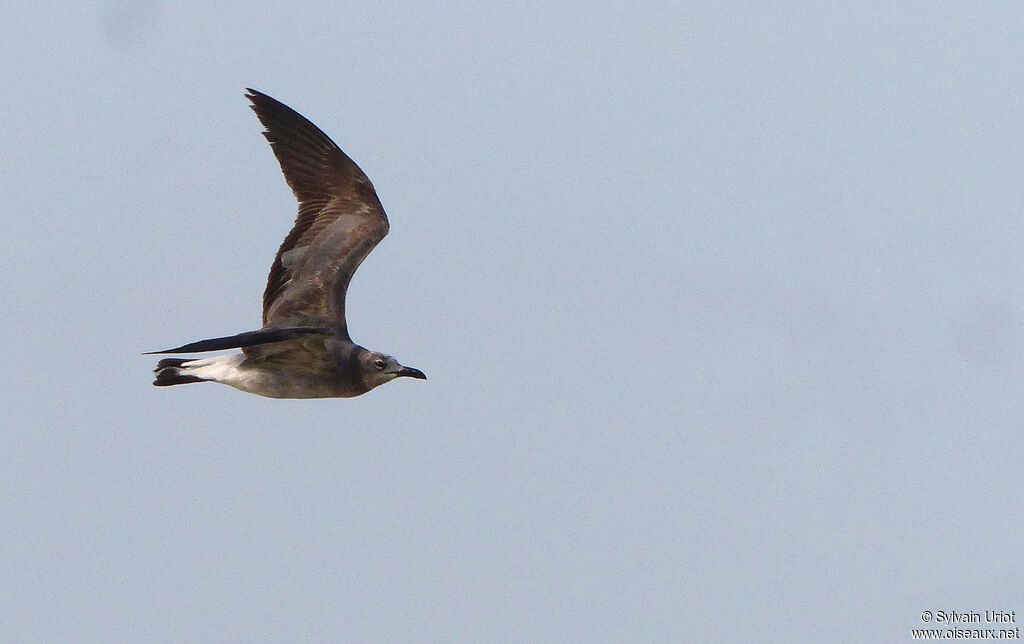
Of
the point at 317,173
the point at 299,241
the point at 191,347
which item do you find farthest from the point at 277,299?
the point at 191,347

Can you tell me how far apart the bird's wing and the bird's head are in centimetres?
94

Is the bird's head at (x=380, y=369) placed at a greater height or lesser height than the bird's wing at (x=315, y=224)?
lesser

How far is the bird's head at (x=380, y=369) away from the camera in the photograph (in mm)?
13750

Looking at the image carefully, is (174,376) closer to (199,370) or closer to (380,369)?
(199,370)

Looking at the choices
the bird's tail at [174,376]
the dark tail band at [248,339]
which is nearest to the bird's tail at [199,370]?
the bird's tail at [174,376]

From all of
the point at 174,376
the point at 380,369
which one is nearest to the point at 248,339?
the point at 380,369

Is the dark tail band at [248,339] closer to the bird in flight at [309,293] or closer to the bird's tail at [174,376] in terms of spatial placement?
the bird in flight at [309,293]

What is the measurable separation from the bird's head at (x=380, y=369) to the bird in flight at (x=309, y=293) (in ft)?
0.04

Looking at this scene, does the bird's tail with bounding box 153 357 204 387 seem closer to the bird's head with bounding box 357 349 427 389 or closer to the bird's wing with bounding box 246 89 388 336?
the bird's wing with bounding box 246 89 388 336

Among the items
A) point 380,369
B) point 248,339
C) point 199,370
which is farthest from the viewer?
point 199,370

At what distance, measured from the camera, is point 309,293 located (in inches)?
585

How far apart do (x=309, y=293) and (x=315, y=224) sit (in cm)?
119

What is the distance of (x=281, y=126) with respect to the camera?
52.5ft

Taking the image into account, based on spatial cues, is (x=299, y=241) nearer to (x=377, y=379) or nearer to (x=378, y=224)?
(x=378, y=224)
